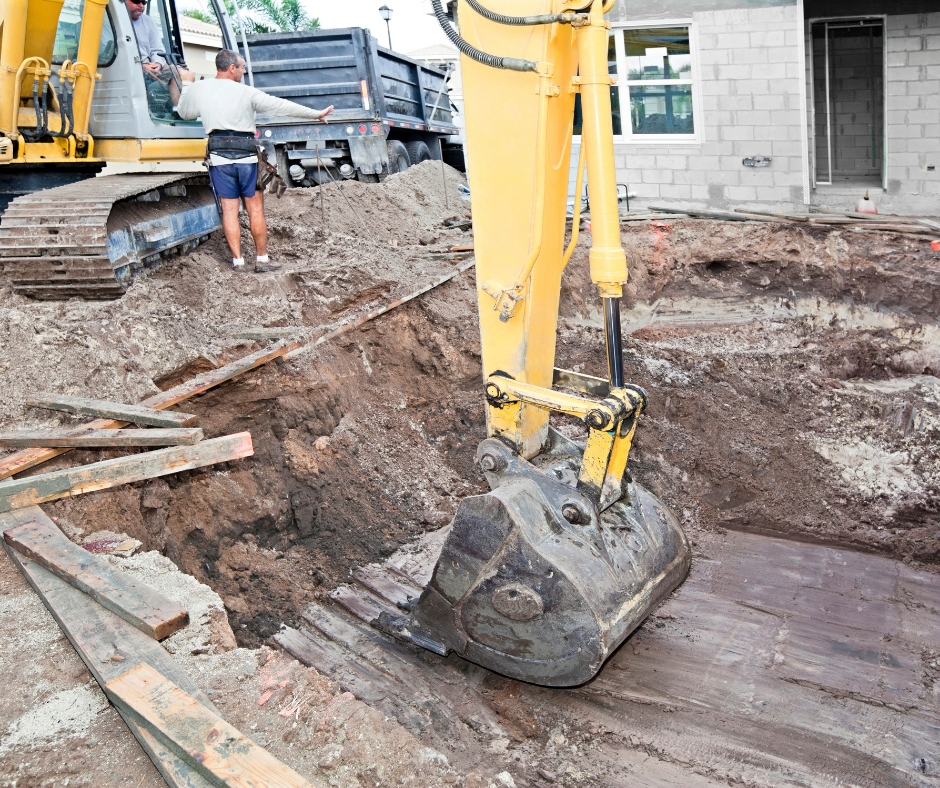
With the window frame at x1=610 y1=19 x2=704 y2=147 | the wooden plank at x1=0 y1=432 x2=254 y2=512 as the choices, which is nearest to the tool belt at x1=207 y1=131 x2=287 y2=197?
the wooden plank at x1=0 y1=432 x2=254 y2=512

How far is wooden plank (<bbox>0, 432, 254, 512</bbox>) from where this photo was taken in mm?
3514

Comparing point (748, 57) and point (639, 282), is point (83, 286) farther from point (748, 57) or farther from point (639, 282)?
point (748, 57)

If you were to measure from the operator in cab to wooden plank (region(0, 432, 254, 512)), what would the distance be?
453cm

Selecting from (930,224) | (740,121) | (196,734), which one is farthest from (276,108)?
(930,224)

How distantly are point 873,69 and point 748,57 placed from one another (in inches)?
130

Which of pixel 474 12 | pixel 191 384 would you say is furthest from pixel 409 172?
pixel 474 12

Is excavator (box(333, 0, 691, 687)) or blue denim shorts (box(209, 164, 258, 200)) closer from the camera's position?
excavator (box(333, 0, 691, 687))

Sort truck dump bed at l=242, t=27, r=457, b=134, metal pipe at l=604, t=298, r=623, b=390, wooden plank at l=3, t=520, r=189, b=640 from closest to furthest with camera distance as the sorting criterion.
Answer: wooden plank at l=3, t=520, r=189, b=640, metal pipe at l=604, t=298, r=623, b=390, truck dump bed at l=242, t=27, r=457, b=134

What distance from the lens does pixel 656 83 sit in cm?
953

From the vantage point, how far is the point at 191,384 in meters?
4.61

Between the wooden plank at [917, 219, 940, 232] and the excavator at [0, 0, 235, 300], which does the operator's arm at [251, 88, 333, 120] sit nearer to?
the excavator at [0, 0, 235, 300]

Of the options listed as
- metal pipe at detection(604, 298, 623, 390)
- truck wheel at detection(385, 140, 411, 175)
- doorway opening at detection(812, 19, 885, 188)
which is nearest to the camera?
metal pipe at detection(604, 298, 623, 390)

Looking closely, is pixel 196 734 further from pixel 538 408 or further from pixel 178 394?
pixel 178 394

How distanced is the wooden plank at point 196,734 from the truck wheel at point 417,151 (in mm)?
11627
